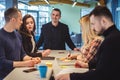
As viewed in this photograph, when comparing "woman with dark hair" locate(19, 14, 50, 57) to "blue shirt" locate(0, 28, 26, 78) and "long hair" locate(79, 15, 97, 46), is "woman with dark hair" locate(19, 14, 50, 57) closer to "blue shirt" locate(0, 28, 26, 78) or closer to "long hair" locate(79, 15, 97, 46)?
"blue shirt" locate(0, 28, 26, 78)

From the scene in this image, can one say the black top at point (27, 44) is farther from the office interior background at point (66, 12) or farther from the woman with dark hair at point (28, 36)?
the office interior background at point (66, 12)

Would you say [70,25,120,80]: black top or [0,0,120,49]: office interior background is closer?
[70,25,120,80]: black top

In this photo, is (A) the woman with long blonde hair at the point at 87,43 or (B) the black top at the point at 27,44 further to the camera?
(B) the black top at the point at 27,44

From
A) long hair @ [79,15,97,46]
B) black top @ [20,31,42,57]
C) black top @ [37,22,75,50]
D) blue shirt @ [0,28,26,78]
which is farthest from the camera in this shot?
black top @ [37,22,75,50]

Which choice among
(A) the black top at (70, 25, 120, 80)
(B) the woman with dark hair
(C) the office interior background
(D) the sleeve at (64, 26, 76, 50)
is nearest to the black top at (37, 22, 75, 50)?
(D) the sleeve at (64, 26, 76, 50)

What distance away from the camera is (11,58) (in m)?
3.33

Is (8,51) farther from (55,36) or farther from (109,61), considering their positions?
(55,36)

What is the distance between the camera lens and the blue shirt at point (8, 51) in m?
3.15

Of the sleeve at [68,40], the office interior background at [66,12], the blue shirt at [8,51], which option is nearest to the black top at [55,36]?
the sleeve at [68,40]

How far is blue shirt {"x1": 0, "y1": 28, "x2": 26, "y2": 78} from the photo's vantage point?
3.15m

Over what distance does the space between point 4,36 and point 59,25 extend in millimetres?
2511

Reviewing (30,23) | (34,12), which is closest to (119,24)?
(30,23)

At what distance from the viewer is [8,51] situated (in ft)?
10.8

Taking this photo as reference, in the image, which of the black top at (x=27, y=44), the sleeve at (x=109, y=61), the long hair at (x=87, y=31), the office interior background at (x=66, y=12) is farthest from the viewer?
the office interior background at (x=66, y=12)
